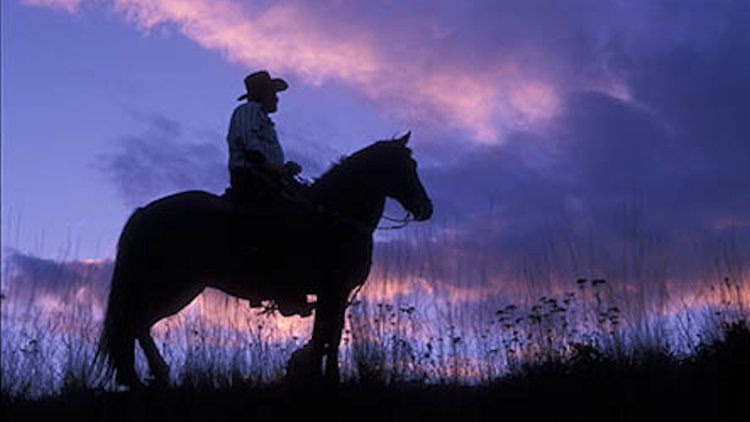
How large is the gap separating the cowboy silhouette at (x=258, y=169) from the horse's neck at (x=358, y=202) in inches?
20.6

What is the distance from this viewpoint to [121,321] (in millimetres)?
7777

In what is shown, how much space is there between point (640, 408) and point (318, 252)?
146 inches

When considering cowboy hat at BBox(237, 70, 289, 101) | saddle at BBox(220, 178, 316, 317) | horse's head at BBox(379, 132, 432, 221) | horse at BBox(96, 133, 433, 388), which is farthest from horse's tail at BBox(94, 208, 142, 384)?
horse's head at BBox(379, 132, 432, 221)

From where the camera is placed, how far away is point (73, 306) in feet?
32.8

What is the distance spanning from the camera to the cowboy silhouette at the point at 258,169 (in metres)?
7.89

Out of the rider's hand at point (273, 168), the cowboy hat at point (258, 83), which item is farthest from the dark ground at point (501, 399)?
the cowboy hat at point (258, 83)

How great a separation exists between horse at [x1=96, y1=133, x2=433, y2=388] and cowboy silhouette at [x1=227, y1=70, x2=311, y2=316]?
127mm

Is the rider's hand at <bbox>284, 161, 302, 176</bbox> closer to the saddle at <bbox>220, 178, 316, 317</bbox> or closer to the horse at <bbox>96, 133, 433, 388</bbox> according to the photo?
the saddle at <bbox>220, 178, 316, 317</bbox>

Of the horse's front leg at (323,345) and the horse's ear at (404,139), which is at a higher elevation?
the horse's ear at (404,139)

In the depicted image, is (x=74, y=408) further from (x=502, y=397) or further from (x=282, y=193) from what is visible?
(x=502, y=397)

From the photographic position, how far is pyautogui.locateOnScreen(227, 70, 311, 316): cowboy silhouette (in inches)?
311

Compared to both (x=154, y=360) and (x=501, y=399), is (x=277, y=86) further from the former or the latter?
(x=501, y=399)

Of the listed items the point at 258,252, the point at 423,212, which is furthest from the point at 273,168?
the point at 423,212

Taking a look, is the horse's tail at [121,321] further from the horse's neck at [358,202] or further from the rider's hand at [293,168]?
the horse's neck at [358,202]
